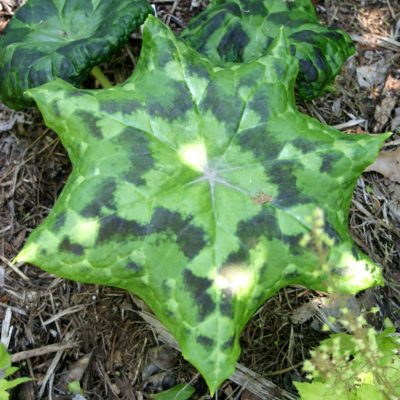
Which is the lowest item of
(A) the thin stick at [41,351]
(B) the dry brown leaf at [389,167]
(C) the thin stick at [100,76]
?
(A) the thin stick at [41,351]

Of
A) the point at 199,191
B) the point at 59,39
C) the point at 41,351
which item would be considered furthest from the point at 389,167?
the point at 41,351

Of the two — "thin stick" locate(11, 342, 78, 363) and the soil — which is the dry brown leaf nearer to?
the soil

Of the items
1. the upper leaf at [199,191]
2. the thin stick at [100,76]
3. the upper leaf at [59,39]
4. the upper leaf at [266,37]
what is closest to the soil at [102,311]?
the thin stick at [100,76]

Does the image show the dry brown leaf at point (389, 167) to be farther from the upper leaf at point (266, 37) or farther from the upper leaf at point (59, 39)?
the upper leaf at point (59, 39)

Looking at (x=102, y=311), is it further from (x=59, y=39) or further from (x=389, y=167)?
(x=389, y=167)

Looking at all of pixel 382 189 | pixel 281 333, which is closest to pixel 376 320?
pixel 281 333

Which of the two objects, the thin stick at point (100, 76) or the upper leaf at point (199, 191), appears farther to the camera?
the thin stick at point (100, 76)
